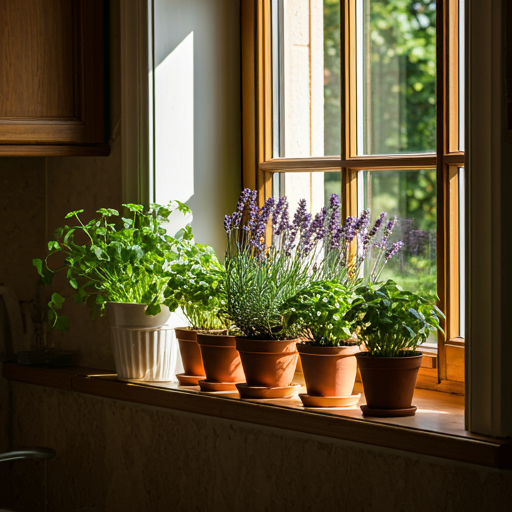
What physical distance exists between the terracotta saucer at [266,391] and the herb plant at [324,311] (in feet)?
0.46

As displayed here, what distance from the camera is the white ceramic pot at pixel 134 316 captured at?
2098 millimetres

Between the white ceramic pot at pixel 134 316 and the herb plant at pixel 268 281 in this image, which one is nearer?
the herb plant at pixel 268 281

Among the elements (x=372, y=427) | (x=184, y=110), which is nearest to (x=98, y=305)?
(x=184, y=110)

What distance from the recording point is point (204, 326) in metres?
2.10

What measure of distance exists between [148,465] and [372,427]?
778 millimetres

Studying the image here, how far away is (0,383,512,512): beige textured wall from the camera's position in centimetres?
162

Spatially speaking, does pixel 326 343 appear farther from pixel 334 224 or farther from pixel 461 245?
pixel 461 245

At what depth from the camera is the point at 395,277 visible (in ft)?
6.68

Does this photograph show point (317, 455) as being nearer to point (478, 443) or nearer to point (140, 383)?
point (478, 443)

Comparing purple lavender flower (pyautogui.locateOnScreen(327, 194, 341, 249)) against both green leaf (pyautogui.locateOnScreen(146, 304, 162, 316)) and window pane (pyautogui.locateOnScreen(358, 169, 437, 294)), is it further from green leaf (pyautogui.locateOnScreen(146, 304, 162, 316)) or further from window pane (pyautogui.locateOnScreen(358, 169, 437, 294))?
green leaf (pyautogui.locateOnScreen(146, 304, 162, 316))

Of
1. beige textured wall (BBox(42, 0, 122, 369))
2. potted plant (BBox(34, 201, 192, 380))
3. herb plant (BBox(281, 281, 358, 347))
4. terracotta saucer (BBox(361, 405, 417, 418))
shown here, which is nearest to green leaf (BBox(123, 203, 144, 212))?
potted plant (BBox(34, 201, 192, 380))

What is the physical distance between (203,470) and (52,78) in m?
1.18

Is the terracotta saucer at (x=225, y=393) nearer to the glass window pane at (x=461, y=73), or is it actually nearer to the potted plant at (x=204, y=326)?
the potted plant at (x=204, y=326)

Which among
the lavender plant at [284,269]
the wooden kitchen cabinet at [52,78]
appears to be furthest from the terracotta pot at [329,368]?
the wooden kitchen cabinet at [52,78]
